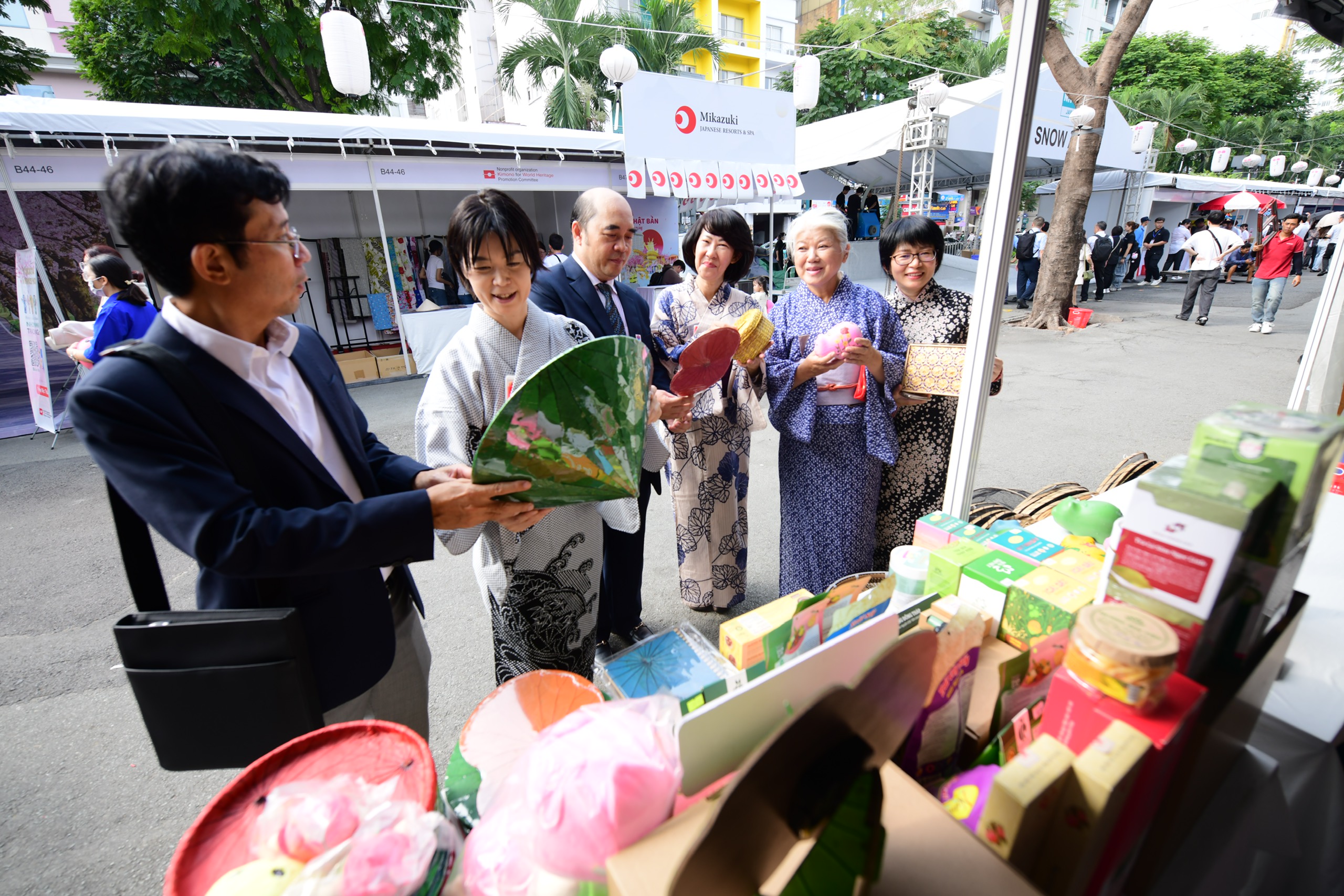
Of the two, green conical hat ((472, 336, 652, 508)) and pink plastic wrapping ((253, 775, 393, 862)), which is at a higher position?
green conical hat ((472, 336, 652, 508))

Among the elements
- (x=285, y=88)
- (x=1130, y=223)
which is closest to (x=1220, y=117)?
(x=1130, y=223)

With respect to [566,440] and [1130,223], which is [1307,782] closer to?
[566,440]

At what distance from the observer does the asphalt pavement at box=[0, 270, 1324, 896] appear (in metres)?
1.74

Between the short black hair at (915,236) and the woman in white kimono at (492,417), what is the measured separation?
124 cm

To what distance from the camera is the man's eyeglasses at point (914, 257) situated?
6.85 ft

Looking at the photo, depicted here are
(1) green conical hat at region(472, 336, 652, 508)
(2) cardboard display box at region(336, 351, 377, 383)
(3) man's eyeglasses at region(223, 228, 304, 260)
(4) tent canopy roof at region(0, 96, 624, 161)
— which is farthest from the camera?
(2) cardboard display box at region(336, 351, 377, 383)

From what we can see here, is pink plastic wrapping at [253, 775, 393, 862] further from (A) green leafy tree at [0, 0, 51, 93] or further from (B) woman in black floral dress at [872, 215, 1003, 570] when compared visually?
(A) green leafy tree at [0, 0, 51, 93]

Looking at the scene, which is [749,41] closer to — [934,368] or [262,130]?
[262,130]

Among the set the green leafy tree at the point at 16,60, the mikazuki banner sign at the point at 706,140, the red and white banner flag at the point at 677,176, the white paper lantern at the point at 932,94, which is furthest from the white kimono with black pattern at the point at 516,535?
the green leafy tree at the point at 16,60

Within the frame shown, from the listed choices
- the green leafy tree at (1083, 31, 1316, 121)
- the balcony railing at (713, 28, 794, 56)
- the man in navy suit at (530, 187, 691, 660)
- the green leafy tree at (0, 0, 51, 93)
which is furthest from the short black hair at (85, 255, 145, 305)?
the green leafy tree at (1083, 31, 1316, 121)

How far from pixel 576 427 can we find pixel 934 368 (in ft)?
4.82

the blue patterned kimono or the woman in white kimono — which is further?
the blue patterned kimono

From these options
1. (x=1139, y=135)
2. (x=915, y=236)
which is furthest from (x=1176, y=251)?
(x=915, y=236)

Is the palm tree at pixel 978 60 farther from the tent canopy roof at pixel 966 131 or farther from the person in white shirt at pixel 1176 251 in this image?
the tent canopy roof at pixel 966 131
